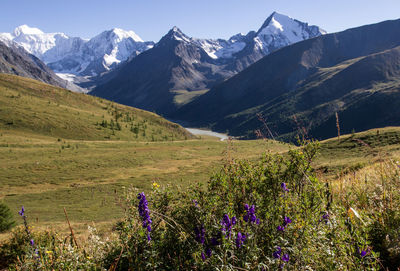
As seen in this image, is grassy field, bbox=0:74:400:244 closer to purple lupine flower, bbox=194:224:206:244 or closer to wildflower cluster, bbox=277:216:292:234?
purple lupine flower, bbox=194:224:206:244

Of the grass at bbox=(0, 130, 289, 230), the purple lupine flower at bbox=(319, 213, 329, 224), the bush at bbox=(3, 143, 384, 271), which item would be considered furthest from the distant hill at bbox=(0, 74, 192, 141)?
Result: the purple lupine flower at bbox=(319, 213, 329, 224)

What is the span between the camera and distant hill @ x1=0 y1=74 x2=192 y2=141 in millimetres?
65062

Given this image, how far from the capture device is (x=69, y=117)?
72312mm

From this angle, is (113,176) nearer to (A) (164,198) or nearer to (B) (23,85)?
(A) (164,198)

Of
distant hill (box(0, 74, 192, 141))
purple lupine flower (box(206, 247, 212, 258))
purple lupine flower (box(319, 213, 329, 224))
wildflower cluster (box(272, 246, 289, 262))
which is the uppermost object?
distant hill (box(0, 74, 192, 141))

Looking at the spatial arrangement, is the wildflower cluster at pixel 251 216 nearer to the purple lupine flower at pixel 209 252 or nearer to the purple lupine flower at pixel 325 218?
the purple lupine flower at pixel 209 252

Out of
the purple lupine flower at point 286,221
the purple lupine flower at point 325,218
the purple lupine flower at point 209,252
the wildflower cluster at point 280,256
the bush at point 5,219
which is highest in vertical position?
the purple lupine flower at point 286,221

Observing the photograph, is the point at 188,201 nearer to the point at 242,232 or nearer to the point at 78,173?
the point at 242,232

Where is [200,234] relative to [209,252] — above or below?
above

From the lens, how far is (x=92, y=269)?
141 inches

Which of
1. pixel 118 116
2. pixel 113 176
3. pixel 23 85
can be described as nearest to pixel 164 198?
pixel 113 176

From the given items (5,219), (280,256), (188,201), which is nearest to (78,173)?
(5,219)

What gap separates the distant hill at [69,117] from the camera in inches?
2562

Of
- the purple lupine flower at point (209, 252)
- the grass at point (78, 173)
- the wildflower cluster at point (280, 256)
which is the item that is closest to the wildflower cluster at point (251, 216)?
the wildflower cluster at point (280, 256)
